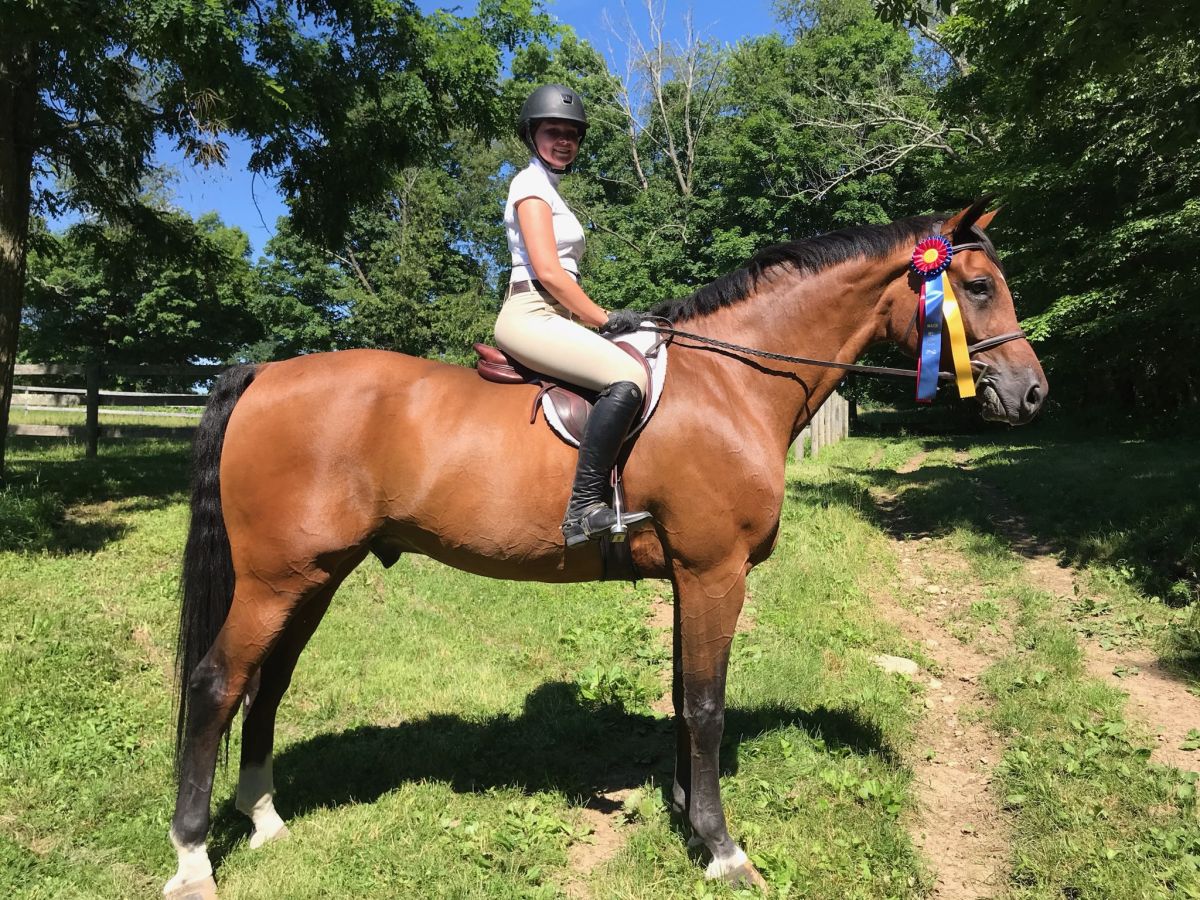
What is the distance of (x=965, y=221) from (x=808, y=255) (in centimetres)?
73

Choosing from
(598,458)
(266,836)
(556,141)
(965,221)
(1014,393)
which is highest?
(556,141)

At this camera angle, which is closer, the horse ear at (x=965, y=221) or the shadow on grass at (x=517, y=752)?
the horse ear at (x=965, y=221)

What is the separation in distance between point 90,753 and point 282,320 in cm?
3249

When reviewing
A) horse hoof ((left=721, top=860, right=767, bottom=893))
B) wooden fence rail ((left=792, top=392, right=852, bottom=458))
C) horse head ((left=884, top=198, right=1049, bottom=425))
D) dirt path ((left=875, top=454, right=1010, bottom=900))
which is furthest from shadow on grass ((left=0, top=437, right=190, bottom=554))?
wooden fence rail ((left=792, top=392, right=852, bottom=458))

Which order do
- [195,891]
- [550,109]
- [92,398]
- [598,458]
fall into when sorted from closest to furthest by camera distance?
[598,458]
[195,891]
[550,109]
[92,398]

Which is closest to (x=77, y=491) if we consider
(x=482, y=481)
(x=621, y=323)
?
(x=482, y=481)

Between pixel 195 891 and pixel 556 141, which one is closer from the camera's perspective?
pixel 195 891

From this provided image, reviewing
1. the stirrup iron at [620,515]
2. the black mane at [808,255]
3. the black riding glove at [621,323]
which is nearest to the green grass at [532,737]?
the stirrup iron at [620,515]

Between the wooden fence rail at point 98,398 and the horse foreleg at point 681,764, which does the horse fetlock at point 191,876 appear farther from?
the wooden fence rail at point 98,398

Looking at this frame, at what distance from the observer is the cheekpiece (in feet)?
11.0

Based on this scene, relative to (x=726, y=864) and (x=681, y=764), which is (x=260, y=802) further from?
(x=726, y=864)

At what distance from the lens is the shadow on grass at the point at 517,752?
4090 mm

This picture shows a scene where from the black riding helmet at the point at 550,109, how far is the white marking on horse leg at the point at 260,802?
3381 mm

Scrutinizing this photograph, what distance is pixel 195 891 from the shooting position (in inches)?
126
